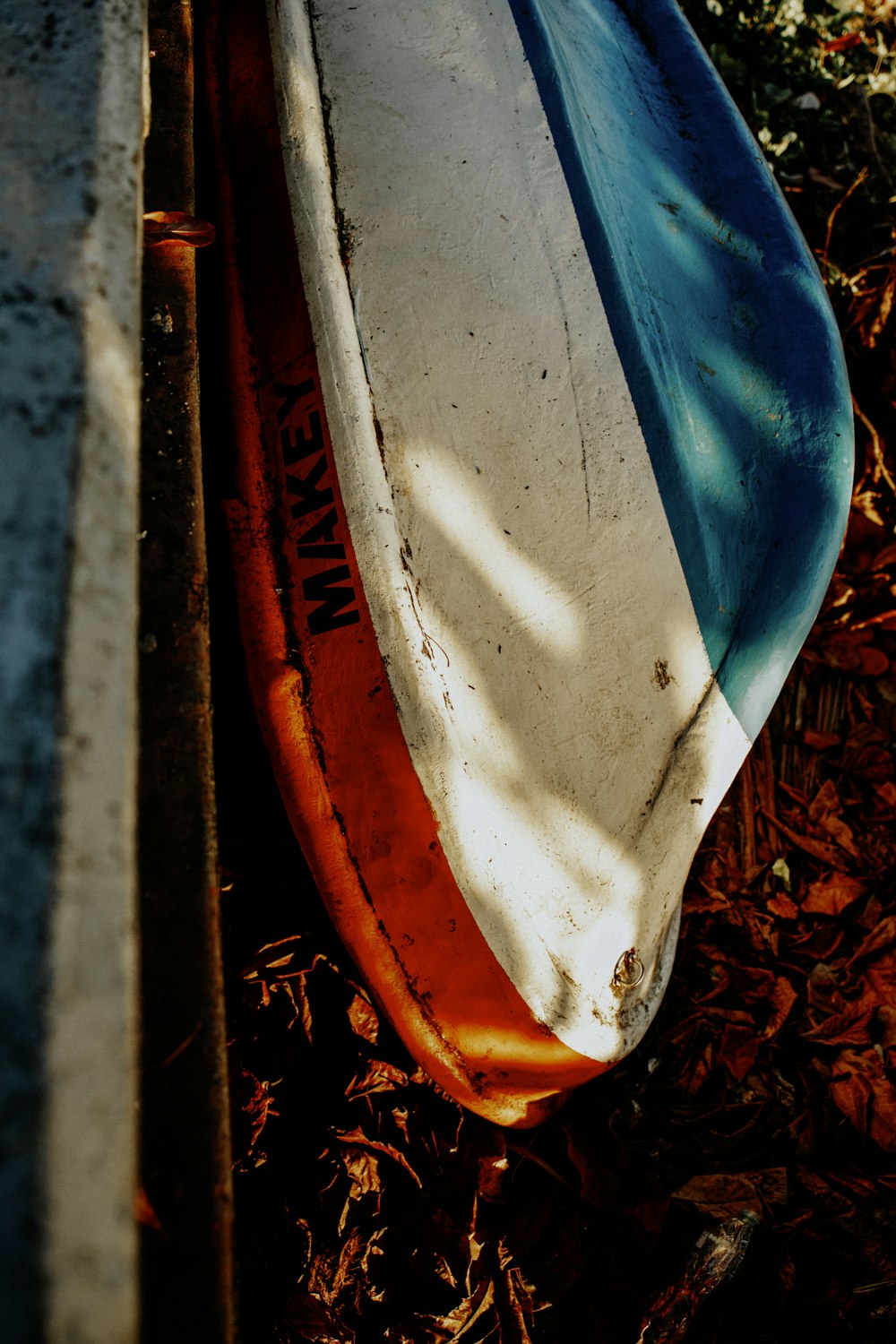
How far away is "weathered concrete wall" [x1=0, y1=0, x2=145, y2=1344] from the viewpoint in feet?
1.49

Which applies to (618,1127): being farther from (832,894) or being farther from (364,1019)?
(832,894)

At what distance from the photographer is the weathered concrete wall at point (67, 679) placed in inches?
17.9

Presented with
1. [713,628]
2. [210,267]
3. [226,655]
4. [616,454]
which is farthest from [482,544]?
[210,267]

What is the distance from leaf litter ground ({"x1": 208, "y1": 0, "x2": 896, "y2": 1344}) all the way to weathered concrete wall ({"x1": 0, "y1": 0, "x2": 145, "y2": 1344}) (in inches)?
33.7

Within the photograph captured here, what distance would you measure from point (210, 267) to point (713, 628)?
111cm

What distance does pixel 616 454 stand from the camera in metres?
1.38

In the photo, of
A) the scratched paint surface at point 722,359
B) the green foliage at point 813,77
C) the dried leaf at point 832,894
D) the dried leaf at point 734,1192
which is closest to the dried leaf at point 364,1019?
the dried leaf at point 734,1192

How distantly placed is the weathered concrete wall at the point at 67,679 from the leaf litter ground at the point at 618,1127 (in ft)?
2.81

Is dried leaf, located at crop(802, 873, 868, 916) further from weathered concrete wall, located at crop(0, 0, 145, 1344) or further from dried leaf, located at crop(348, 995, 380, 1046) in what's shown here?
weathered concrete wall, located at crop(0, 0, 145, 1344)

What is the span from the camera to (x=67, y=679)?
54 cm

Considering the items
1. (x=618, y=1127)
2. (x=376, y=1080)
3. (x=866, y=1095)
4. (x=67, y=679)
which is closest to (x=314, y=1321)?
(x=376, y=1080)

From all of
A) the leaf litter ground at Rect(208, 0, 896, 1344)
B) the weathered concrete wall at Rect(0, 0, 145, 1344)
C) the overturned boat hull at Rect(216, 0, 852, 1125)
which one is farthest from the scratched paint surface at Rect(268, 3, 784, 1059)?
the weathered concrete wall at Rect(0, 0, 145, 1344)

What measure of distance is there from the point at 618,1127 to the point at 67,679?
5.05 feet

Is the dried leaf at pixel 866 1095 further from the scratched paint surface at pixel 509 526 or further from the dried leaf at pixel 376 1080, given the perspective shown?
the dried leaf at pixel 376 1080
